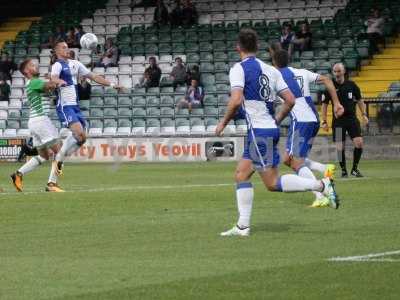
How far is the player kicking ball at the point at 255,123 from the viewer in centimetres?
1258

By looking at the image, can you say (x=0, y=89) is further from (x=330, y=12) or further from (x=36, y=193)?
(x=36, y=193)

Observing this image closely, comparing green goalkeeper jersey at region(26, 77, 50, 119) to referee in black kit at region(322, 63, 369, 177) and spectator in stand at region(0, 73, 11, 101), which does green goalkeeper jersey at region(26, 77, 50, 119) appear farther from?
spectator in stand at region(0, 73, 11, 101)

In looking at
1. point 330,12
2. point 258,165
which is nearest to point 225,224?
point 258,165

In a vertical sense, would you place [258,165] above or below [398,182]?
above

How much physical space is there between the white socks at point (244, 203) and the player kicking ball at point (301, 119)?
3.73 m

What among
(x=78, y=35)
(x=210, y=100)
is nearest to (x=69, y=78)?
(x=210, y=100)

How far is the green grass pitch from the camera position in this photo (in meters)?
8.79

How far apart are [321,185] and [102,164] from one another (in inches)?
862

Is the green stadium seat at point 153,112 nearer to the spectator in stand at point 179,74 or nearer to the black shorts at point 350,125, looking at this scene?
the spectator in stand at point 179,74

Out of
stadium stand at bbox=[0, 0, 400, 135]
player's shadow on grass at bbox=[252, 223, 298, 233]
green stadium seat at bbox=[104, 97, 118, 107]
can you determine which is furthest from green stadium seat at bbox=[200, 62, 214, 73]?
player's shadow on grass at bbox=[252, 223, 298, 233]

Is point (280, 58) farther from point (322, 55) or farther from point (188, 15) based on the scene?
point (188, 15)

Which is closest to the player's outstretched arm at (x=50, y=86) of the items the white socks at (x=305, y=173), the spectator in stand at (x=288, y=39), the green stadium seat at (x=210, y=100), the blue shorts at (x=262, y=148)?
the white socks at (x=305, y=173)

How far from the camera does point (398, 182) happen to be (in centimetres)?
2183

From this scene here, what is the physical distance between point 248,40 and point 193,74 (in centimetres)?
2478
